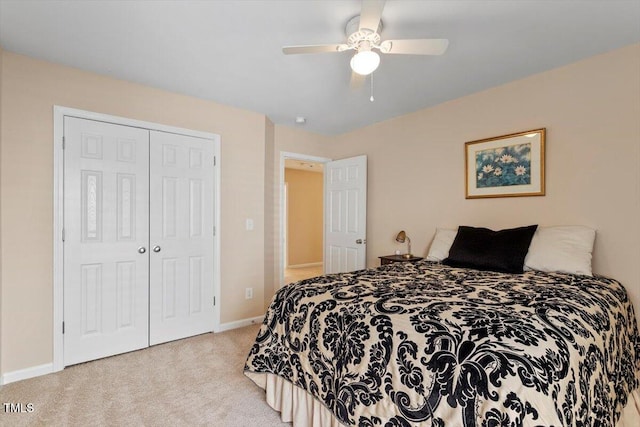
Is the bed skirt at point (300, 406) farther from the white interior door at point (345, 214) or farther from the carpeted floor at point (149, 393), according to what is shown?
the white interior door at point (345, 214)

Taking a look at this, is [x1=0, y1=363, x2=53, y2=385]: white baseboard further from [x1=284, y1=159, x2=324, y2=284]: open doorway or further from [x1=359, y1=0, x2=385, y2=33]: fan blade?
[x1=284, y1=159, x2=324, y2=284]: open doorway

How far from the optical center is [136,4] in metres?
1.71

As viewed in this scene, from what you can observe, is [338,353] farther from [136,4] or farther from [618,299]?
[136,4]

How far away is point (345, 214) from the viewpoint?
4105 millimetres

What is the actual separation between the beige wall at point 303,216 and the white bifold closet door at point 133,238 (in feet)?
12.3

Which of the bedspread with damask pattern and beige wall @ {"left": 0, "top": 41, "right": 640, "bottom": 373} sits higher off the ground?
beige wall @ {"left": 0, "top": 41, "right": 640, "bottom": 373}

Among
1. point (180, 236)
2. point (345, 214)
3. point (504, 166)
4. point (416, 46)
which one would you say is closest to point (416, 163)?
point (504, 166)

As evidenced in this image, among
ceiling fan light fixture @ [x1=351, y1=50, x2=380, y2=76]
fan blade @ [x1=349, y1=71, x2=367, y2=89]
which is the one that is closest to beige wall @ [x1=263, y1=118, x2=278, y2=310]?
fan blade @ [x1=349, y1=71, x2=367, y2=89]

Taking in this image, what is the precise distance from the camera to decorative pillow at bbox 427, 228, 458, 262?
9.21 feet

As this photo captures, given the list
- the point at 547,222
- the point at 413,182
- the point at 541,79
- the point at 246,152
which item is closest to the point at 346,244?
the point at 413,182

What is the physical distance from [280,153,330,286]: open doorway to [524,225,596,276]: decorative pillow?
180 inches

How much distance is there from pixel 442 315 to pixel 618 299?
149 cm

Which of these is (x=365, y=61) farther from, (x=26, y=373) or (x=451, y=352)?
(x=26, y=373)

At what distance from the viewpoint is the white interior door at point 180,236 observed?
9.25 feet
